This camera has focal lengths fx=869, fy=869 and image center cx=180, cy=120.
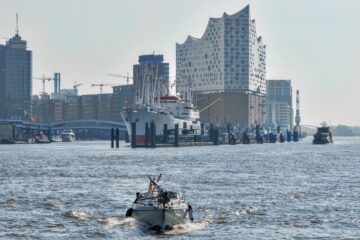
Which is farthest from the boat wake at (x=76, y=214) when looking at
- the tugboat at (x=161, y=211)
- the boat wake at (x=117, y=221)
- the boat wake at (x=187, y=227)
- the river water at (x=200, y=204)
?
the boat wake at (x=187, y=227)

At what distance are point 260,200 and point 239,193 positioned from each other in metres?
7.54

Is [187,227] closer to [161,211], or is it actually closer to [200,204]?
[161,211]

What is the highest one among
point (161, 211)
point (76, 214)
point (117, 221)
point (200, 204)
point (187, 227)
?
point (161, 211)

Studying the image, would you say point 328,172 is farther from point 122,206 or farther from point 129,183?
point 122,206

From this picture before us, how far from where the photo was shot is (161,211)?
62438 millimetres

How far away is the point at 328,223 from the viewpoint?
225 feet

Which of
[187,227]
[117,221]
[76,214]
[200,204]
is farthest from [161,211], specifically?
[200,204]

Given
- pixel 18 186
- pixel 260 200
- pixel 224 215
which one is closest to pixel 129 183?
pixel 18 186

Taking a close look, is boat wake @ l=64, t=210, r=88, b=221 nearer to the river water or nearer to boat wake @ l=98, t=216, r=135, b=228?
the river water

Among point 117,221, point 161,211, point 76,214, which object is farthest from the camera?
point 76,214

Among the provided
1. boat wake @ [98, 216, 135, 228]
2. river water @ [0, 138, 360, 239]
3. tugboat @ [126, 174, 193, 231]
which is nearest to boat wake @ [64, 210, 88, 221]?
river water @ [0, 138, 360, 239]

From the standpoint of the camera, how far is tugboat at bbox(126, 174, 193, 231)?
62.7 m

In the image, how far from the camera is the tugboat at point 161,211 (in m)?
62.7

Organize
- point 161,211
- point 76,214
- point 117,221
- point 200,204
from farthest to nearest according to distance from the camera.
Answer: point 200,204 → point 76,214 → point 117,221 → point 161,211
